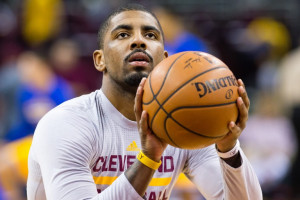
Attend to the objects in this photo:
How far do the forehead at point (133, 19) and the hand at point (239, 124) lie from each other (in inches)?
38.6

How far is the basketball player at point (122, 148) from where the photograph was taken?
3.37 m

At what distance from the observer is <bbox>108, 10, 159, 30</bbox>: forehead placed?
13.3 feet

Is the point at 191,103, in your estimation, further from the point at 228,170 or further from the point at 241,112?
A: the point at 228,170

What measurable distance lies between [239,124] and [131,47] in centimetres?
98

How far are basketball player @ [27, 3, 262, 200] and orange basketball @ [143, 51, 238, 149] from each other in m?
0.07

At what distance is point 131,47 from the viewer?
12.9 feet

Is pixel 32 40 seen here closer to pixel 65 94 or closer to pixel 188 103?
pixel 65 94

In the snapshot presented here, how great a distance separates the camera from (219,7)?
496 inches

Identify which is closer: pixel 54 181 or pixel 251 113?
pixel 54 181

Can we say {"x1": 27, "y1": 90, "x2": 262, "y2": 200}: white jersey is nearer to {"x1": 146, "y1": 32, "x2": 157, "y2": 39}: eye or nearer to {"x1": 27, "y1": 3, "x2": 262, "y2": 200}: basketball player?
{"x1": 27, "y1": 3, "x2": 262, "y2": 200}: basketball player

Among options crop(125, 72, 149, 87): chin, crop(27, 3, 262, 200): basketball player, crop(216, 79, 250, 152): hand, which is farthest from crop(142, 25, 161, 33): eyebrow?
crop(216, 79, 250, 152): hand

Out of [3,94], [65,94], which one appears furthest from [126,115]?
[3,94]

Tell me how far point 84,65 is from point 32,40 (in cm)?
123

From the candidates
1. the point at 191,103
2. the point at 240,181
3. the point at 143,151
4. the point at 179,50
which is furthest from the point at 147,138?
the point at 179,50
